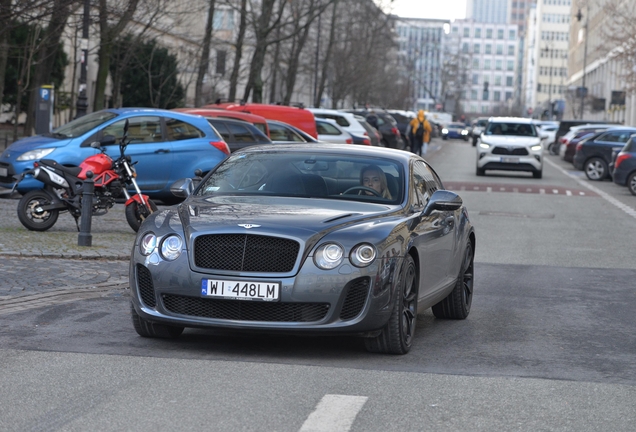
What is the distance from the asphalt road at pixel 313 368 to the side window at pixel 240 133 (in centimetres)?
958

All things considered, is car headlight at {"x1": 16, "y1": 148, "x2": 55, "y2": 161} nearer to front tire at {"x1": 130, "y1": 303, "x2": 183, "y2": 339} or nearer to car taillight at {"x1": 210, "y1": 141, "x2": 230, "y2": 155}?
car taillight at {"x1": 210, "y1": 141, "x2": 230, "y2": 155}

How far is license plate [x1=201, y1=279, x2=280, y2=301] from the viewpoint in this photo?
23.9ft

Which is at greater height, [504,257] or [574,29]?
[574,29]

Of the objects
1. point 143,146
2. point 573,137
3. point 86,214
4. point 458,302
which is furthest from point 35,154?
point 573,137

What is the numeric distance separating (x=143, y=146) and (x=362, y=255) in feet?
38.3

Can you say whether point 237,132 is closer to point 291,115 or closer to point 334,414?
point 291,115

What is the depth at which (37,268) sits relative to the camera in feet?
38.0

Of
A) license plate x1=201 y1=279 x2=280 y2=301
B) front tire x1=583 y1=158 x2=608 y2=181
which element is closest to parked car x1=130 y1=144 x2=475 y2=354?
license plate x1=201 y1=279 x2=280 y2=301

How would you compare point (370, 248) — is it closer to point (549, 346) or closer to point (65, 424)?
point (549, 346)

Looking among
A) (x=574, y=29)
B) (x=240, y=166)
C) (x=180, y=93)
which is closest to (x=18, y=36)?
(x=180, y=93)

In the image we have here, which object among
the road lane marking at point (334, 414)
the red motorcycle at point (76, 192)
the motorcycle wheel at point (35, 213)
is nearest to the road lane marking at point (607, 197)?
the red motorcycle at point (76, 192)

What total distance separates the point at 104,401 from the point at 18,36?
3787 centimetres

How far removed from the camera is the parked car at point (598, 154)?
3709 centimetres

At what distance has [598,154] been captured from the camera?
122 ft
